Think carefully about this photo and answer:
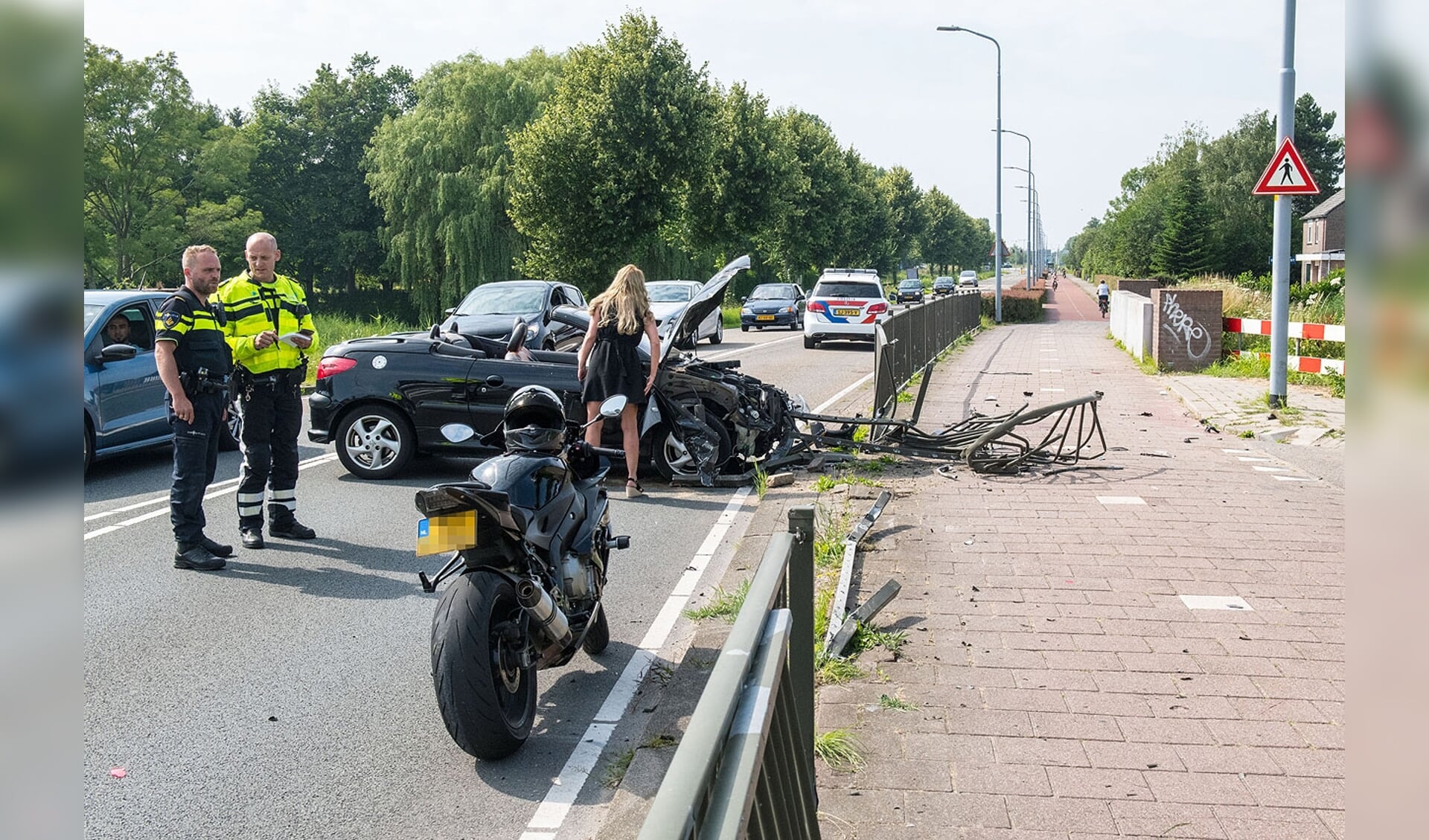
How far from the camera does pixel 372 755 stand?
4770mm

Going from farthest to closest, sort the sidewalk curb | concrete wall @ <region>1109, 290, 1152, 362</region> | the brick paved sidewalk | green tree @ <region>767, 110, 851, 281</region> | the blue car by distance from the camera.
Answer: green tree @ <region>767, 110, 851, 281</region>
concrete wall @ <region>1109, 290, 1152, 362</region>
the blue car
the sidewalk curb
the brick paved sidewalk

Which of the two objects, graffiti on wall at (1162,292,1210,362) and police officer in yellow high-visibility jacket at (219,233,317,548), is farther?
graffiti on wall at (1162,292,1210,362)

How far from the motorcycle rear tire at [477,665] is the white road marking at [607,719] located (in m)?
0.28

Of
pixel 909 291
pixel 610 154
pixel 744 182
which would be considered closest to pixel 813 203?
pixel 909 291

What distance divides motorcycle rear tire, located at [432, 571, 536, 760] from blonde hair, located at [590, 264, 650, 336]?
213 inches

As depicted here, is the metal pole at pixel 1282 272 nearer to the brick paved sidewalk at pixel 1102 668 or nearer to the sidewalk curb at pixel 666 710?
the brick paved sidewalk at pixel 1102 668

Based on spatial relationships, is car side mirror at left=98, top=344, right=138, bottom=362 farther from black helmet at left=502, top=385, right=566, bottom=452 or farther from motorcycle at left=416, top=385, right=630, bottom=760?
motorcycle at left=416, top=385, right=630, bottom=760

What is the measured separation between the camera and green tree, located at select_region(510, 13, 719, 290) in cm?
4081

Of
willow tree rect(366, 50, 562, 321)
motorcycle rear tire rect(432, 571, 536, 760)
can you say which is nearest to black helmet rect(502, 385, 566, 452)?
motorcycle rear tire rect(432, 571, 536, 760)

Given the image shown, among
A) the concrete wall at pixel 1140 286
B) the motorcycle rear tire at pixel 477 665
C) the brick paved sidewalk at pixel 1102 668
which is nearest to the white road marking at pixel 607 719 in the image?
the motorcycle rear tire at pixel 477 665

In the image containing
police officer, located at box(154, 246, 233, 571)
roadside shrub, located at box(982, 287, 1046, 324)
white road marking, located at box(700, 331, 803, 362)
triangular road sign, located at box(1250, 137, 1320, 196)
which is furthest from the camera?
roadside shrub, located at box(982, 287, 1046, 324)

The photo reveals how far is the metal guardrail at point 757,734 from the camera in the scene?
1.73 m

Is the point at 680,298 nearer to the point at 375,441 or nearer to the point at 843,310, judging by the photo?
the point at 843,310
